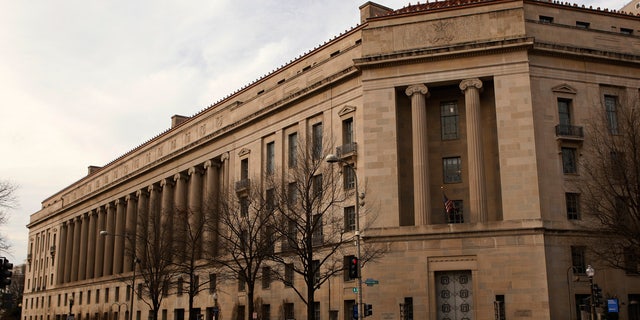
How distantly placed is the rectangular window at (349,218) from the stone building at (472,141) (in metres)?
2.74

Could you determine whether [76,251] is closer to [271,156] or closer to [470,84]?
[271,156]

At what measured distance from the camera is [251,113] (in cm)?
5916

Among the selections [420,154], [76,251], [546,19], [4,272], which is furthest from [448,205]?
[76,251]

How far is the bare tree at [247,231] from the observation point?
43594 mm

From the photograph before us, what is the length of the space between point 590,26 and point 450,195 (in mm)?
16330

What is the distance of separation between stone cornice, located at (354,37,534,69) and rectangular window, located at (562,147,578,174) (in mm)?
7255

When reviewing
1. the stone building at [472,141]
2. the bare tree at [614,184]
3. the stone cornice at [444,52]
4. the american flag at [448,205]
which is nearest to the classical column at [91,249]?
the stone building at [472,141]

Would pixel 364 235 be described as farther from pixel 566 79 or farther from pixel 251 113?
pixel 251 113

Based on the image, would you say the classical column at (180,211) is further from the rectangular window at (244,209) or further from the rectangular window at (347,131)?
the rectangular window at (347,131)

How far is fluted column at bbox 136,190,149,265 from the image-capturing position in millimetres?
62562

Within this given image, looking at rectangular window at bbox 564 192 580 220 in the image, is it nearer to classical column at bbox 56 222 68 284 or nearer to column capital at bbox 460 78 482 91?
column capital at bbox 460 78 482 91

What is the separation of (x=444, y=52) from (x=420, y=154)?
6.96 metres

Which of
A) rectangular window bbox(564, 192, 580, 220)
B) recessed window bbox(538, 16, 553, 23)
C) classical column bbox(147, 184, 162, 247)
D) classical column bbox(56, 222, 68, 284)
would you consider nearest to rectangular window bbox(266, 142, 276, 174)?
classical column bbox(147, 184, 162, 247)

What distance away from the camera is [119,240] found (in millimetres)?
85625
